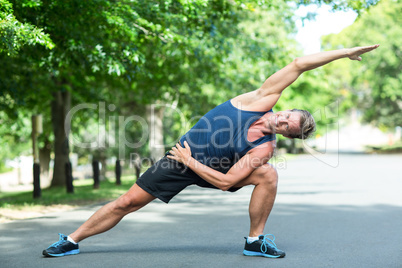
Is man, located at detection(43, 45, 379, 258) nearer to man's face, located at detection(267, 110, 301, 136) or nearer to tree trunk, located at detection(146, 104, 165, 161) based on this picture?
man's face, located at detection(267, 110, 301, 136)

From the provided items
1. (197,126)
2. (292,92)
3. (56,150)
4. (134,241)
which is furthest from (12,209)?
(292,92)

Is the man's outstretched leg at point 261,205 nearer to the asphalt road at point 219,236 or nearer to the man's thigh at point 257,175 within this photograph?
the man's thigh at point 257,175

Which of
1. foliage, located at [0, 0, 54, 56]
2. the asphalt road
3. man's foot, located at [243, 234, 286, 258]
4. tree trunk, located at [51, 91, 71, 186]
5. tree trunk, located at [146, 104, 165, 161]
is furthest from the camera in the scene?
Result: tree trunk, located at [146, 104, 165, 161]

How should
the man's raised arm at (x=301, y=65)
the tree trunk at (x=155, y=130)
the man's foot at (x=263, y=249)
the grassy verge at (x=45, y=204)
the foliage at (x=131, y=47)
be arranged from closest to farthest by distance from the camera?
1. the man's raised arm at (x=301, y=65)
2. the man's foot at (x=263, y=249)
3. the foliage at (x=131, y=47)
4. the grassy verge at (x=45, y=204)
5. the tree trunk at (x=155, y=130)

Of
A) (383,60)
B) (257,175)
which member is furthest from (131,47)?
(383,60)

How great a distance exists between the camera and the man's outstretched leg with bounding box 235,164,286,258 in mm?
5043

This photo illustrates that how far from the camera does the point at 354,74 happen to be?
151 feet

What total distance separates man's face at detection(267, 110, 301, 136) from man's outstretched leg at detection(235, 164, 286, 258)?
38 centimetres

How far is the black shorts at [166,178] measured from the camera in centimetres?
502

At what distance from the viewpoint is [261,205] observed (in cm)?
507

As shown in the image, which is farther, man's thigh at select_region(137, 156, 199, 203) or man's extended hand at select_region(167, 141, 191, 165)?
man's thigh at select_region(137, 156, 199, 203)

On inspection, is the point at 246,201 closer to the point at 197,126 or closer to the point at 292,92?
the point at 197,126

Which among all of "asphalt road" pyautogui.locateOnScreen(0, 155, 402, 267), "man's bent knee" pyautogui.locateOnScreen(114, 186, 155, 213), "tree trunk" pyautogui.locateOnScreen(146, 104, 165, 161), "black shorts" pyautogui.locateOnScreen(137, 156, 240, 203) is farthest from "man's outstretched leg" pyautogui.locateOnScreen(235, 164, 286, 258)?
"tree trunk" pyautogui.locateOnScreen(146, 104, 165, 161)

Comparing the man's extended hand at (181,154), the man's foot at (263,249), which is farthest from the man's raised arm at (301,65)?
the man's foot at (263,249)
